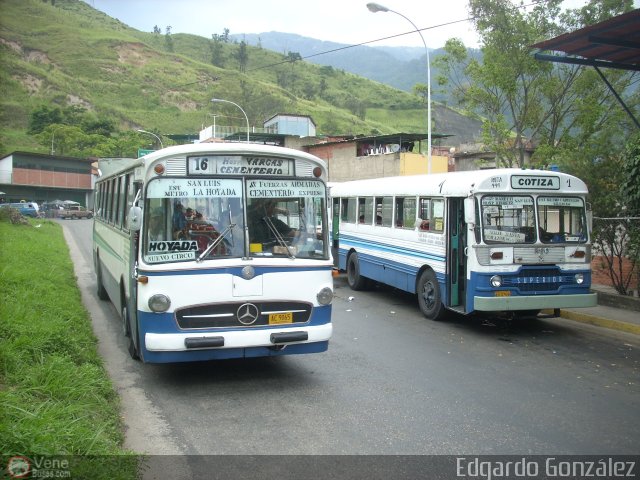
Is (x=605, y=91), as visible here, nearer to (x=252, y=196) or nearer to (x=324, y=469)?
(x=252, y=196)

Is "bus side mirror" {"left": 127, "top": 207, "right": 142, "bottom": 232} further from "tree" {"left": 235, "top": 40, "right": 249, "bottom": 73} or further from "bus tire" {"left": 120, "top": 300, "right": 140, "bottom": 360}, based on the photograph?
"tree" {"left": 235, "top": 40, "right": 249, "bottom": 73}

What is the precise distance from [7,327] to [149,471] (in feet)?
11.2

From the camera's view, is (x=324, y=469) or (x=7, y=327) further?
(x=7, y=327)

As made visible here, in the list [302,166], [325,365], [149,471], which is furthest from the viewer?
[325,365]

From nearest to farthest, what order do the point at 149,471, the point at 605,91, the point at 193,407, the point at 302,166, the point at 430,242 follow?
1. the point at 149,471
2. the point at 193,407
3. the point at 302,166
4. the point at 430,242
5. the point at 605,91

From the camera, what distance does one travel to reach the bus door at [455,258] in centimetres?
1052

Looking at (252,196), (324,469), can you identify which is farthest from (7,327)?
(324,469)

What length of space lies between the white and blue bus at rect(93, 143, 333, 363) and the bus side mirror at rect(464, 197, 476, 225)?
3517 millimetres

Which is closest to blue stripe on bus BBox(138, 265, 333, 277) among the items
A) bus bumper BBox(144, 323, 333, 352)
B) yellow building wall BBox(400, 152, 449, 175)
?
bus bumper BBox(144, 323, 333, 352)

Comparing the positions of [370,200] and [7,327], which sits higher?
[370,200]

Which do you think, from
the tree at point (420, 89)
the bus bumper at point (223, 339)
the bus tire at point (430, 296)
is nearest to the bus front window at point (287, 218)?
the bus bumper at point (223, 339)

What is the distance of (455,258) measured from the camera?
1061cm

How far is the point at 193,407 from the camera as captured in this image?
604 cm

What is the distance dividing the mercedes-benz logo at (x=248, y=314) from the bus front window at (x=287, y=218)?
1.96 ft
